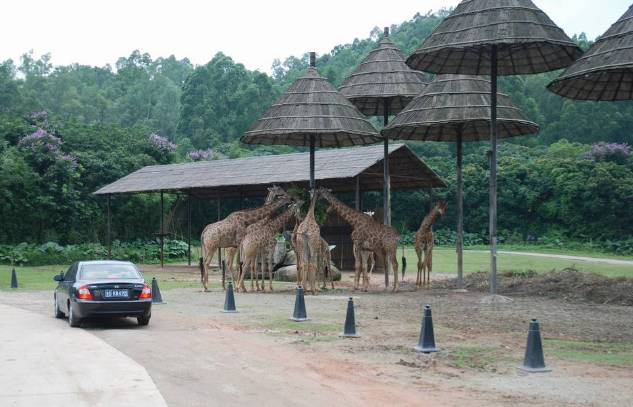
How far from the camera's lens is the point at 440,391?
8703 mm

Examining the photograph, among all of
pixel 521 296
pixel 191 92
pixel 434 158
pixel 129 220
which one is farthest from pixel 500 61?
pixel 191 92

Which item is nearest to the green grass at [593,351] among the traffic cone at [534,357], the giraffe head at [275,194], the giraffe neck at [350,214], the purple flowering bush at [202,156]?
the traffic cone at [534,357]

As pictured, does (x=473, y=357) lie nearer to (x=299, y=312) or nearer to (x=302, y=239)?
(x=299, y=312)

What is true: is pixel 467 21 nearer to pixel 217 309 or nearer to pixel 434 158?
pixel 217 309

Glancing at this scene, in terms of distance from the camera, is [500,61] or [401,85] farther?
[401,85]

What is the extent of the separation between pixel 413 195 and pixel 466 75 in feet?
95.9

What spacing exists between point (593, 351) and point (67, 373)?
739 centimetres

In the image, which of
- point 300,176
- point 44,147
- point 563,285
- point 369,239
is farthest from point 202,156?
point 563,285

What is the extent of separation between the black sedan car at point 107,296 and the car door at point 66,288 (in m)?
0.04

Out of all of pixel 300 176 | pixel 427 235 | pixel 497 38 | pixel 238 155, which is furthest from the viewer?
pixel 238 155

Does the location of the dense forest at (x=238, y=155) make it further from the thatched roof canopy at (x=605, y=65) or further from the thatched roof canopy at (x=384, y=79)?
the thatched roof canopy at (x=605, y=65)

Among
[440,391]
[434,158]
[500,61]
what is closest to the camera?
[440,391]

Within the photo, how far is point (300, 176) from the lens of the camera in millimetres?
30078

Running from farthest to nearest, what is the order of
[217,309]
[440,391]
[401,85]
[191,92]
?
[191,92] → [401,85] → [217,309] → [440,391]
